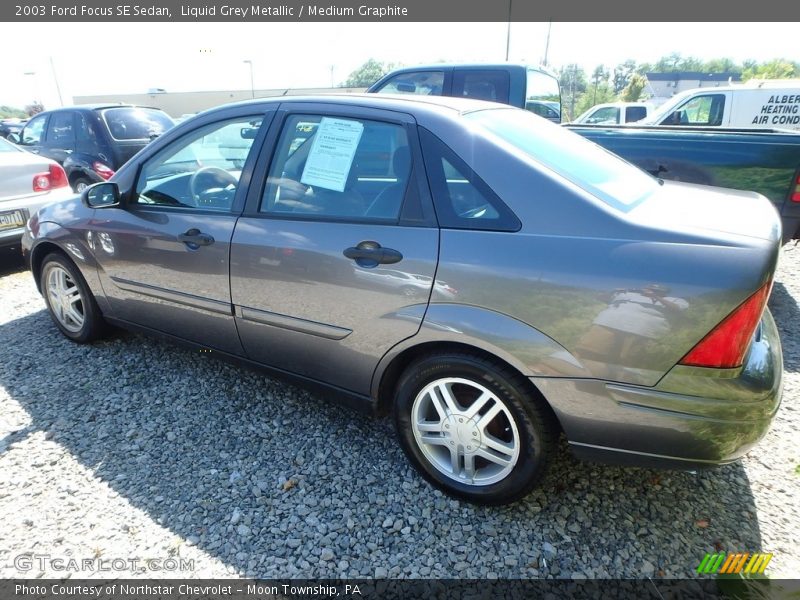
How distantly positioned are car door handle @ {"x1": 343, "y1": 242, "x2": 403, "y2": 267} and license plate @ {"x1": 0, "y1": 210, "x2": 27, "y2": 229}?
466 cm

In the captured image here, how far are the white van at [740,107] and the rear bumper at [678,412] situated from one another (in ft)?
30.1

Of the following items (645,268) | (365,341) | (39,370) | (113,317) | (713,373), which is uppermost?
(645,268)

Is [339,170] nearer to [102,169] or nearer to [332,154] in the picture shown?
[332,154]

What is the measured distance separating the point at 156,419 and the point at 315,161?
68.2 inches

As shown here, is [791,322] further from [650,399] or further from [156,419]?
[156,419]

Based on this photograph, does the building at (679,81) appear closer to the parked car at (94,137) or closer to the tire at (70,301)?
the parked car at (94,137)

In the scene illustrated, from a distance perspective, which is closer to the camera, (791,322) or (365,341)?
(365,341)

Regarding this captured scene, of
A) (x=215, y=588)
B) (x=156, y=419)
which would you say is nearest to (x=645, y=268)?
(x=215, y=588)

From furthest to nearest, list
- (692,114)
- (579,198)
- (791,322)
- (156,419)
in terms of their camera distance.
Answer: (692,114) < (791,322) < (156,419) < (579,198)

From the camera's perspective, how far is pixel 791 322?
3.90 m

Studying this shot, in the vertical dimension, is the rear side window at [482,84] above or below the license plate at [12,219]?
above

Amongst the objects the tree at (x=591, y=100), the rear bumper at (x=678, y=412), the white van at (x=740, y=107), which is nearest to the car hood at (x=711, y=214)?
the rear bumper at (x=678, y=412)

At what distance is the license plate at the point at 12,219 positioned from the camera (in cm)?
500

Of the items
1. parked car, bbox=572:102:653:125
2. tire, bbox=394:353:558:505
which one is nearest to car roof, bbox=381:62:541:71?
tire, bbox=394:353:558:505
